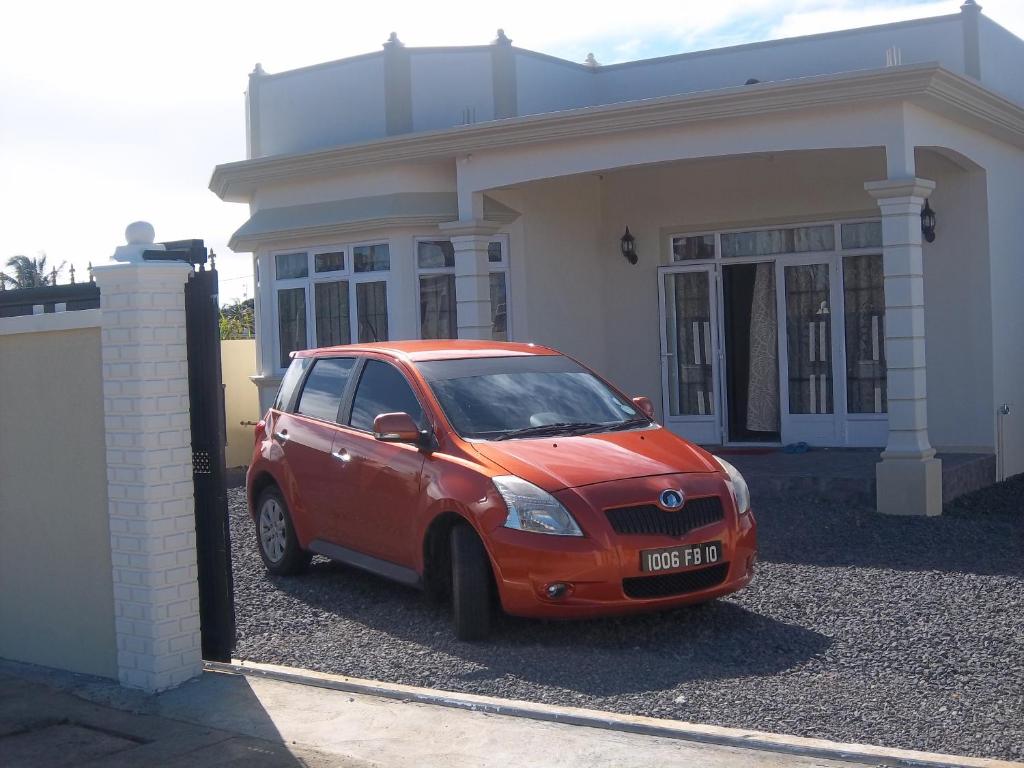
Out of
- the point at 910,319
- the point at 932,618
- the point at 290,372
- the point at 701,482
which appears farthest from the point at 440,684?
the point at 910,319

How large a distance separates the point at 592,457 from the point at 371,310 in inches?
309

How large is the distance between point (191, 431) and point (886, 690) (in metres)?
3.81

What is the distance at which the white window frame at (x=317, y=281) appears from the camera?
1441 cm

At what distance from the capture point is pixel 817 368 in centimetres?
1398

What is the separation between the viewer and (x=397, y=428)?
7395mm

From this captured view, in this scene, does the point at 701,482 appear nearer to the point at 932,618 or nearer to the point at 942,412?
the point at 932,618

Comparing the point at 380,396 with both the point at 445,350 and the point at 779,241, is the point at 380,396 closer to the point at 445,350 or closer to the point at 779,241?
the point at 445,350

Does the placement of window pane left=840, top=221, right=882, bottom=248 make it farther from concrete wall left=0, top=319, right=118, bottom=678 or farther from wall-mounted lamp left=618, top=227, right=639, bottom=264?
concrete wall left=0, top=319, right=118, bottom=678

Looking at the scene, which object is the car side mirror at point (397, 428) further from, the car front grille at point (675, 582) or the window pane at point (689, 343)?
the window pane at point (689, 343)

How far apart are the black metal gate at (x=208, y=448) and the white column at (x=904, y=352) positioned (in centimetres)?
612

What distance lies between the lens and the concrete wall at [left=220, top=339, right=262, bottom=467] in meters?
16.7

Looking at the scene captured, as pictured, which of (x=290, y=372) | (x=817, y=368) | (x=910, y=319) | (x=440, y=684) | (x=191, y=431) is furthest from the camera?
(x=817, y=368)

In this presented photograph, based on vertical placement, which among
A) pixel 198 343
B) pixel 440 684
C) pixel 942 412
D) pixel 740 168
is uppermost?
pixel 740 168

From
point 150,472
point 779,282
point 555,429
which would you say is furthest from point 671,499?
point 779,282
